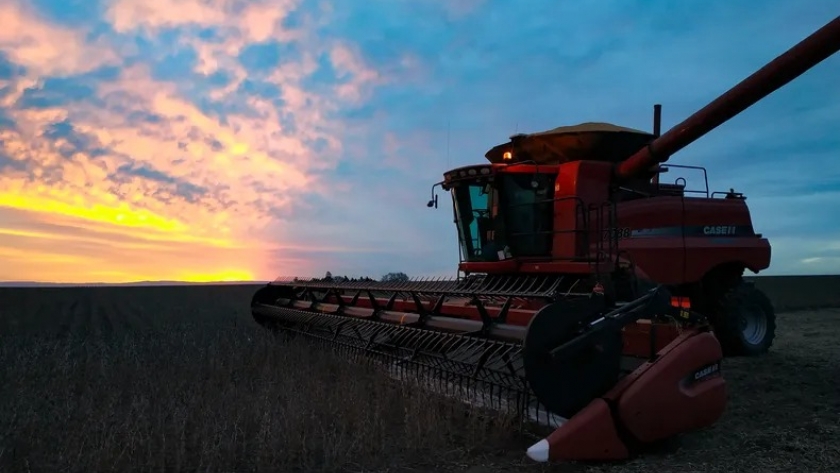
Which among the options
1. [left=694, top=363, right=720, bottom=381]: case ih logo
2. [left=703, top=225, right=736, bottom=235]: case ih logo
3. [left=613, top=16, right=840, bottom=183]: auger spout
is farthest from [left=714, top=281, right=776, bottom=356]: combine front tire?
[left=694, top=363, right=720, bottom=381]: case ih logo

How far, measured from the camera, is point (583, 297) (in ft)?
14.3

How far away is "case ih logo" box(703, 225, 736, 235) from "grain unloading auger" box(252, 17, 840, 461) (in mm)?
33

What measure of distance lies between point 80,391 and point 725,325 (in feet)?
24.9

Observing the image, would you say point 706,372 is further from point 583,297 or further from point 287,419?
point 287,419

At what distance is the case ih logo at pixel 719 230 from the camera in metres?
8.70

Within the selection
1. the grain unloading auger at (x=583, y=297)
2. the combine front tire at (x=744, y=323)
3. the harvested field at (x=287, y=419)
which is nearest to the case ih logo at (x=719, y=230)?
the grain unloading auger at (x=583, y=297)

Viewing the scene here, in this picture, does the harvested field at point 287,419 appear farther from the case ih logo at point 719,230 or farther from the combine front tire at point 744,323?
the case ih logo at point 719,230

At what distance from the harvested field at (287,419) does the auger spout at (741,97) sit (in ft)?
8.42

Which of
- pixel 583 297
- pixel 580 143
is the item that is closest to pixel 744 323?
pixel 580 143

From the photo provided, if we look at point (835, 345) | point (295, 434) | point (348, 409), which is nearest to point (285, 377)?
point (348, 409)

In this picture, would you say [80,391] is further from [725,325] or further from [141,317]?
[141,317]

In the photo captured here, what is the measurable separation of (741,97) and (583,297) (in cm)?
348

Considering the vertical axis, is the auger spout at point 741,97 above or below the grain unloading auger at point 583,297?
above

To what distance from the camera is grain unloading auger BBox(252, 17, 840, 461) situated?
4067 millimetres
